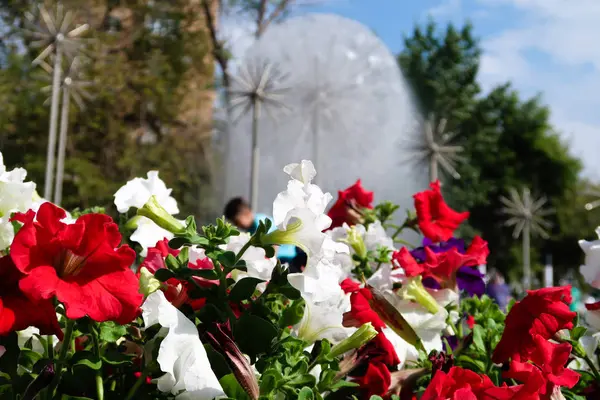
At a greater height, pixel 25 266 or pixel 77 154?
pixel 25 266

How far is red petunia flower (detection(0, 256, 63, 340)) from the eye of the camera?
1.03 metres

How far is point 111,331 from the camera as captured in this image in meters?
1.14

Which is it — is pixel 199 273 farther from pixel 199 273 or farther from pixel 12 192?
pixel 12 192

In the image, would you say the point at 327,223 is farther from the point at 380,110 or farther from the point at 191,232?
the point at 380,110

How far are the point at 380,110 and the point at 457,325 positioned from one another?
20.8 m

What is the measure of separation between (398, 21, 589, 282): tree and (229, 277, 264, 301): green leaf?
38353mm

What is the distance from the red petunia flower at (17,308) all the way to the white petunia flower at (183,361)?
0.15m

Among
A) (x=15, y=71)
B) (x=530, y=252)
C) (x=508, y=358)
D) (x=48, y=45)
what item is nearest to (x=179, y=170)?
(x=15, y=71)

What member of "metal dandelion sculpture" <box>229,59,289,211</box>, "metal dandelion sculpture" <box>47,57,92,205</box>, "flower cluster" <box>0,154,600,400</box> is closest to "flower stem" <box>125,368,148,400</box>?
"flower cluster" <box>0,154,600,400</box>

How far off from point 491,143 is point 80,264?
42725mm

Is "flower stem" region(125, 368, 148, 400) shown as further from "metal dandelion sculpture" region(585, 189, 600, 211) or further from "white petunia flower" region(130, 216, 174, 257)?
"metal dandelion sculpture" region(585, 189, 600, 211)

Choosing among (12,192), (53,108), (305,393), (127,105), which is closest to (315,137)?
(53,108)

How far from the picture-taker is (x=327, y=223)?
1119 mm

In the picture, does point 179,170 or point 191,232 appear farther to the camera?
point 179,170
